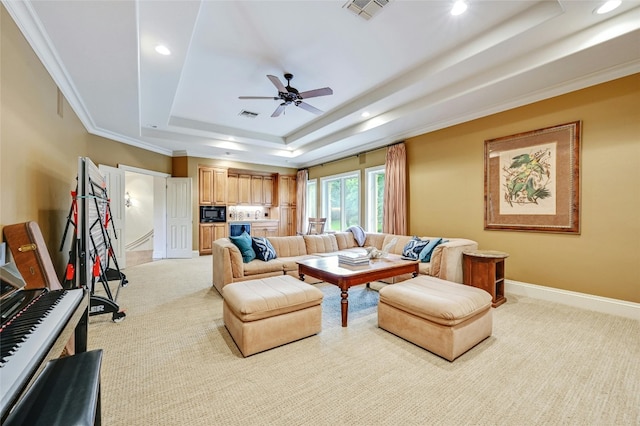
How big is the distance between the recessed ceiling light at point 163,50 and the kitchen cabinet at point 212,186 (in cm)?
468

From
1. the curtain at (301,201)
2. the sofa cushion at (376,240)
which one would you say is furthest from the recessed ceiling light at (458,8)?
the curtain at (301,201)

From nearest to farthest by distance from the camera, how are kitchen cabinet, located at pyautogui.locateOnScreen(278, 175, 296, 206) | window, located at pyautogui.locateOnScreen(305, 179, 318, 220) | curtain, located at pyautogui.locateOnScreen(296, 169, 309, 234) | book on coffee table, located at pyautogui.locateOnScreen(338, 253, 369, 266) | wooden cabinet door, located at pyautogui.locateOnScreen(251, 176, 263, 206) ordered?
book on coffee table, located at pyautogui.locateOnScreen(338, 253, 369, 266)
window, located at pyautogui.locateOnScreen(305, 179, 318, 220)
wooden cabinet door, located at pyautogui.locateOnScreen(251, 176, 263, 206)
curtain, located at pyautogui.locateOnScreen(296, 169, 309, 234)
kitchen cabinet, located at pyautogui.locateOnScreen(278, 175, 296, 206)

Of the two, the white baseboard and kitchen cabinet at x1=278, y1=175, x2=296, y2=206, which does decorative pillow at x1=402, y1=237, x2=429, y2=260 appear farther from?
kitchen cabinet at x1=278, y1=175, x2=296, y2=206

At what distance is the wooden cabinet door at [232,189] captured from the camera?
7.95 m

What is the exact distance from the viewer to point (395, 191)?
548 centimetres

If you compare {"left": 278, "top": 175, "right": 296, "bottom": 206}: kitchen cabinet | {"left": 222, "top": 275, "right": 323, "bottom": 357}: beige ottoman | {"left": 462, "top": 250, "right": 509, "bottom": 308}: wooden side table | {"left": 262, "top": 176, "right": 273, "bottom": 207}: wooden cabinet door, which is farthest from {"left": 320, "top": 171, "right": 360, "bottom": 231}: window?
{"left": 222, "top": 275, "right": 323, "bottom": 357}: beige ottoman

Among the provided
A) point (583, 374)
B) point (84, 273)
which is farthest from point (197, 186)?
point (583, 374)

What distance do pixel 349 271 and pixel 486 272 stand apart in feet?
6.23

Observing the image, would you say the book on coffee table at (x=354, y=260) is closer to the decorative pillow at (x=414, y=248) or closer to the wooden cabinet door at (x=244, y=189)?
the decorative pillow at (x=414, y=248)

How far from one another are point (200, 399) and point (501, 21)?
4.23 m

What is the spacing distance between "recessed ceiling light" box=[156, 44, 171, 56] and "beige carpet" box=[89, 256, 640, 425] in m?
2.96

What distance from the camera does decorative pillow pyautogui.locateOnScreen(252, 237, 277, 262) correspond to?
13.4ft

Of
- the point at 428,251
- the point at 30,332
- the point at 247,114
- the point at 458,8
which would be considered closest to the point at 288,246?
the point at 428,251

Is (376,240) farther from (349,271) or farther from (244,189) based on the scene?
(244,189)
